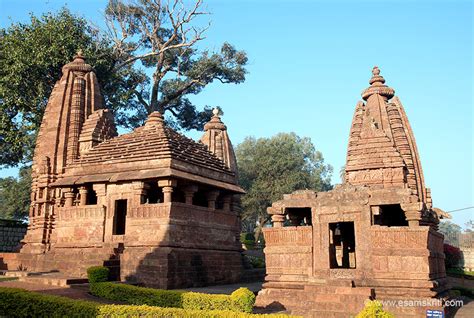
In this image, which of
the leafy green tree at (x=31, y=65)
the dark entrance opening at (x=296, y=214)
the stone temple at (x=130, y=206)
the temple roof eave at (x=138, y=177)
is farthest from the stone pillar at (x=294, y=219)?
the leafy green tree at (x=31, y=65)

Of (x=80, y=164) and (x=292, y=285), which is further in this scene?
(x=80, y=164)

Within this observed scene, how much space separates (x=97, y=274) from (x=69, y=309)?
3.95 m

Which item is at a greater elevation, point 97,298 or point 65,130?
point 65,130

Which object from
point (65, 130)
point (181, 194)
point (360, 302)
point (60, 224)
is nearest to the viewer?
point (360, 302)

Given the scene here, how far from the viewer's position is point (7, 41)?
84.5 feet

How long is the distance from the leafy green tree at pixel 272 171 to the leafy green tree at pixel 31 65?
79.0ft

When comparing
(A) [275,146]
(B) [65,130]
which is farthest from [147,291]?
(A) [275,146]

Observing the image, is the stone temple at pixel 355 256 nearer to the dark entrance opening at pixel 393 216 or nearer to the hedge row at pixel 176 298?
the dark entrance opening at pixel 393 216

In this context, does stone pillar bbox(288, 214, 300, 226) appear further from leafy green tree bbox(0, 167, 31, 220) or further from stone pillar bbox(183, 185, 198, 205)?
leafy green tree bbox(0, 167, 31, 220)

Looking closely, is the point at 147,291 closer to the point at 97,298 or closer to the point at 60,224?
the point at 97,298

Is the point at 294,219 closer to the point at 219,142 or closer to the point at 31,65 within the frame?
the point at 219,142

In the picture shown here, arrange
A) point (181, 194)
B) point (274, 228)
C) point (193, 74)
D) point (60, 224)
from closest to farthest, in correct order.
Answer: point (274, 228), point (60, 224), point (181, 194), point (193, 74)

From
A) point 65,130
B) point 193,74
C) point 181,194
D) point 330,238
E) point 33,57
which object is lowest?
point 330,238

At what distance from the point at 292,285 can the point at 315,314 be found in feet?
5.12
